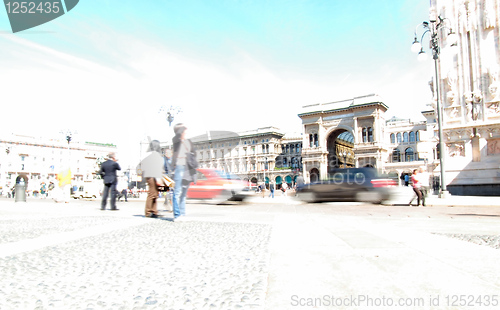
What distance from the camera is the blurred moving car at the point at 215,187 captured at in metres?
13.0

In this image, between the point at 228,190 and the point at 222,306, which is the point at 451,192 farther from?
the point at 222,306

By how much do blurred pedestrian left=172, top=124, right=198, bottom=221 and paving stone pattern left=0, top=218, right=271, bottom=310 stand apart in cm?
211

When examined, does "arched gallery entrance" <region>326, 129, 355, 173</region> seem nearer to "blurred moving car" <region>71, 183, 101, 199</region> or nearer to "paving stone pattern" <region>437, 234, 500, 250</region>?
"blurred moving car" <region>71, 183, 101, 199</region>

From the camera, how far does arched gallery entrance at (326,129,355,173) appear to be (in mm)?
66875

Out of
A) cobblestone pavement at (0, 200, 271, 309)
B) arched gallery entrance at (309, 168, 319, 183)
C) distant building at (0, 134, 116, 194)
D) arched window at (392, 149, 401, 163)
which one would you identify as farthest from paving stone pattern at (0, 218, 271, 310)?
distant building at (0, 134, 116, 194)

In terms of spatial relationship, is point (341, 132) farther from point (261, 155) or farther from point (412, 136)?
point (261, 155)

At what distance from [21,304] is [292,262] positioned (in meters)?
1.65

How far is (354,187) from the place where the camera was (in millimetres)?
13273

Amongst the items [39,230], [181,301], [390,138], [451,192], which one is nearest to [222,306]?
[181,301]

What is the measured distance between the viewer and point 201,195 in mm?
13477

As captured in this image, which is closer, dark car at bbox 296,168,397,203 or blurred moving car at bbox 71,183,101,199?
dark car at bbox 296,168,397,203

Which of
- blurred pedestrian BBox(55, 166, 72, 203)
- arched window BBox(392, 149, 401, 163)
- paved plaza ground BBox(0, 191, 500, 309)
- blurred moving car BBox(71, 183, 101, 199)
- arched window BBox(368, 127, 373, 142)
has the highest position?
arched window BBox(368, 127, 373, 142)

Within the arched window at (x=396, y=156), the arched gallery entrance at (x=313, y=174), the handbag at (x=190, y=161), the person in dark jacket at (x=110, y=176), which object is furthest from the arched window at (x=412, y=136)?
the handbag at (x=190, y=161)

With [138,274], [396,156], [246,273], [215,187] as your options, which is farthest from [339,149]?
[138,274]
